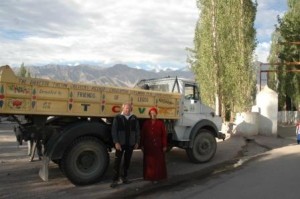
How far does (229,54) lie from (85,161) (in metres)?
19.4

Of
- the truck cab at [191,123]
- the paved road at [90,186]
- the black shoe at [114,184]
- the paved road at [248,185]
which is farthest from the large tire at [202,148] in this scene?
the black shoe at [114,184]

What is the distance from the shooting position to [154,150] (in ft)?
35.4

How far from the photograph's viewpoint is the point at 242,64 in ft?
91.5

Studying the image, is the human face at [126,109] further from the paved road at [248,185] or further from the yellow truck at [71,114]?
the paved road at [248,185]

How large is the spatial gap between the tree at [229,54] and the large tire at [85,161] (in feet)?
59.3

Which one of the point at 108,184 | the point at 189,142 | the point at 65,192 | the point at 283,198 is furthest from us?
the point at 189,142

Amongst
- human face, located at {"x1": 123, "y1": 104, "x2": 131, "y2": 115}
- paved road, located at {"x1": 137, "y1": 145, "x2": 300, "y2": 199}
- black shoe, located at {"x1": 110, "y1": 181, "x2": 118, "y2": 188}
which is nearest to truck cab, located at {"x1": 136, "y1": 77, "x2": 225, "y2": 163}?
paved road, located at {"x1": 137, "y1": 145, "x2": 300, "y2": 199}

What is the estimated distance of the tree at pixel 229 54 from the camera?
91.5ft

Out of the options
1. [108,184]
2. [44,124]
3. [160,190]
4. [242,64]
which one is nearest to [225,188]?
[160,190]

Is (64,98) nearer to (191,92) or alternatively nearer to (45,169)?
(45,169)

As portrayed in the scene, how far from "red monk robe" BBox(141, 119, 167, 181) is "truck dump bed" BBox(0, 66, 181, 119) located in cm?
95

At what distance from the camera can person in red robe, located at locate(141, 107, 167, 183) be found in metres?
10.8

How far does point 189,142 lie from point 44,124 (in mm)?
4825

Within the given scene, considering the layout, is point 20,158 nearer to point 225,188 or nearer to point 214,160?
point 214,160
